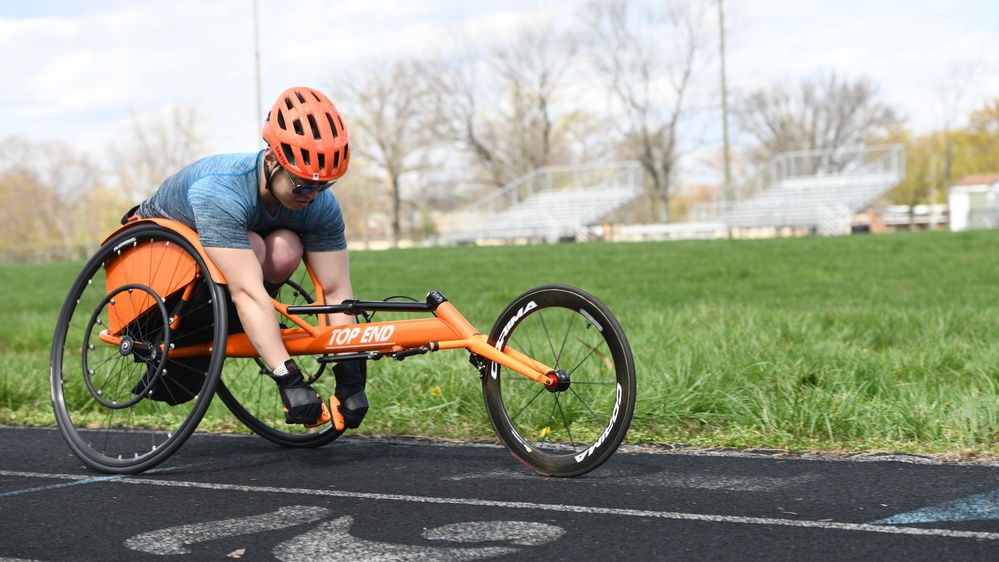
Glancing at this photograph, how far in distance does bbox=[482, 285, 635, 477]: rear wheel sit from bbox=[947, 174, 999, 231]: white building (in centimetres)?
4787

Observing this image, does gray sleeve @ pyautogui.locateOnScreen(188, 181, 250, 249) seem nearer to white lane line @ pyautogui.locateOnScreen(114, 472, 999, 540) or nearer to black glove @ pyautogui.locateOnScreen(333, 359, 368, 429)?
black glove @ pyautogui.locateOnScreen(333, 359, 368, 429)

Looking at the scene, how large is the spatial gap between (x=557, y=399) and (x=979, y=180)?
78.8 metres

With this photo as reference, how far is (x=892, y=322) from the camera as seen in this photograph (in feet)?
29.9

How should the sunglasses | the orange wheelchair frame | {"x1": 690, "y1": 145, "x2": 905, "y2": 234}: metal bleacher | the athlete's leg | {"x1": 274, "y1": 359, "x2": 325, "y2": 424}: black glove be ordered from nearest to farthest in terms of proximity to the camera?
the orange wheelchair frame → {"x1": 274, "y1": 359, "x2": 325, "y2": 424}: black glove → the sunglasses → the athlete's leg → {"x1": 690, "y1": 145, "x2": 905, "y2": 234}: metal bleacher

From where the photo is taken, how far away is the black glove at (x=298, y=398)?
4824 millimetres

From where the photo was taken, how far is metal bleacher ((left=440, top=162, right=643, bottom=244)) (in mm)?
45312

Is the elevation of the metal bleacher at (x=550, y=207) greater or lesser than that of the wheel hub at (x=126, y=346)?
greater

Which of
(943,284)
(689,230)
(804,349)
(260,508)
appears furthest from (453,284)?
(689,230)

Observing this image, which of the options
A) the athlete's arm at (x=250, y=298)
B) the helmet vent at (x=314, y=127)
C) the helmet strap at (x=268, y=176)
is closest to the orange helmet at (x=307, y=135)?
the helmet vent at (x=314, y=127)

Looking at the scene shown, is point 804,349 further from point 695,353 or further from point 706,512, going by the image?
point 706,512

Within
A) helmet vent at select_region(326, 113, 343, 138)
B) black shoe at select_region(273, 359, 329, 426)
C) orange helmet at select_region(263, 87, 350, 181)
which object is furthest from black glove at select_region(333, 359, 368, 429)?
helmet vent at select_region(326, 113, 343, 138)

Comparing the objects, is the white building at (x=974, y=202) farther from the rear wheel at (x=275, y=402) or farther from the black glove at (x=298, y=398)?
the black glove at (x=298, y=398)

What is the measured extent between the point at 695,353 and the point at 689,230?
128 feet

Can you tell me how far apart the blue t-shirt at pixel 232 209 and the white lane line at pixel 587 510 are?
3.58 ft
